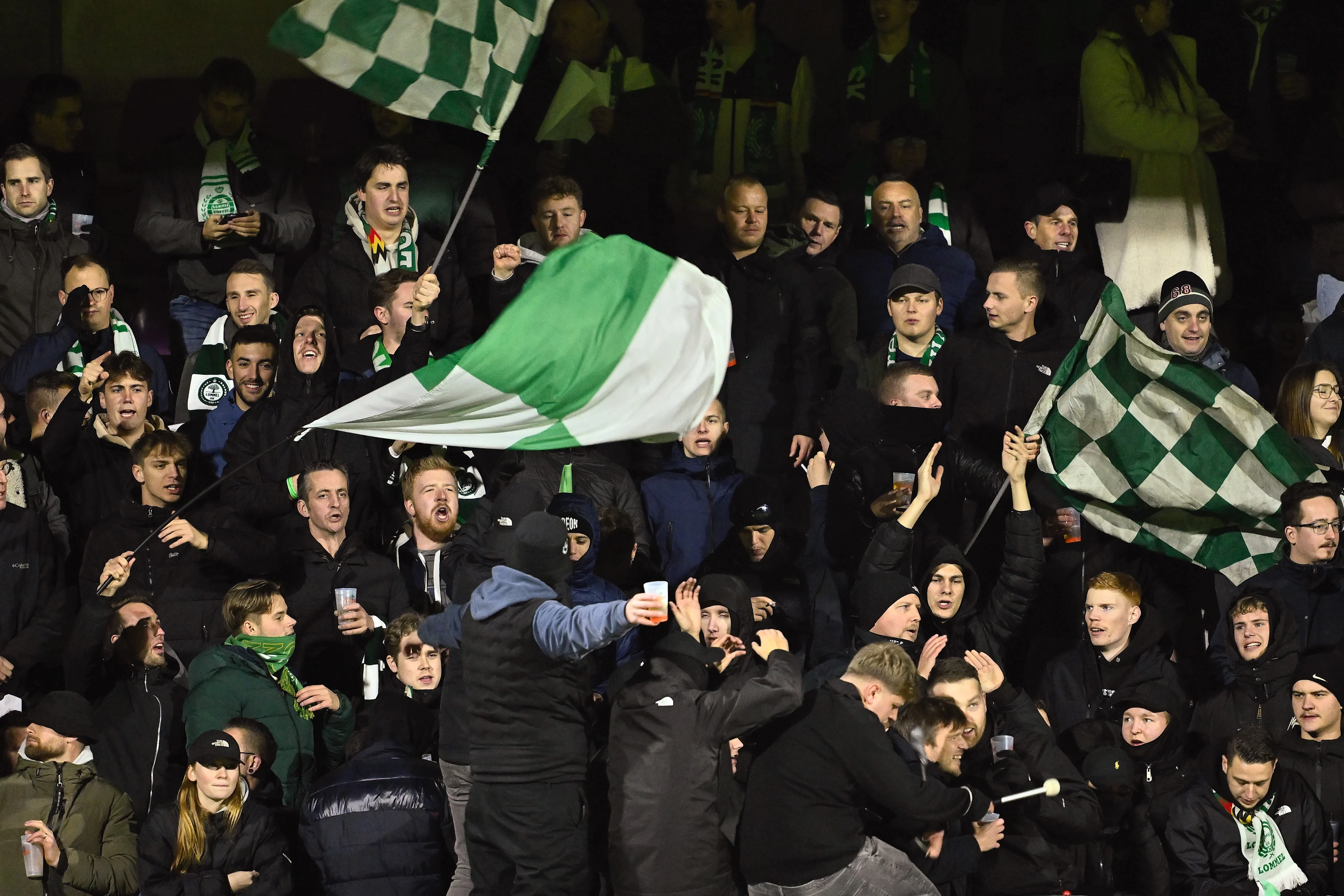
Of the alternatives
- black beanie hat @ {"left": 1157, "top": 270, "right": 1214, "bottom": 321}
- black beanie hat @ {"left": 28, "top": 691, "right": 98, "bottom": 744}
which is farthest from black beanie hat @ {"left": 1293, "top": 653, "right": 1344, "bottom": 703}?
black beanie hat @ {"left": 28, "top": 691, "right": 98, "bottom": 744}

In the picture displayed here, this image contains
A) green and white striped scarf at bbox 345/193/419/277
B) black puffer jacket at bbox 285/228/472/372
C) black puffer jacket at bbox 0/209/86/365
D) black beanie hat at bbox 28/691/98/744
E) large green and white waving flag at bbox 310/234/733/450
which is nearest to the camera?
large green and white waving flag at bbox 310/234/733/450

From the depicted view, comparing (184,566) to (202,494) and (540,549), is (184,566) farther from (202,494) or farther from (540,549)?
(540,549)

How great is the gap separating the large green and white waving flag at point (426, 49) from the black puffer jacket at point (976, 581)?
255cm

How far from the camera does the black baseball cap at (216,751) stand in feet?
29.6

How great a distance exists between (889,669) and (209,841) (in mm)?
2691

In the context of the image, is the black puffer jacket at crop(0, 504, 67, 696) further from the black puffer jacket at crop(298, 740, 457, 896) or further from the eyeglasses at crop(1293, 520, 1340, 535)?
the eyeglasses at crop(1293, 520, 1340, 535)

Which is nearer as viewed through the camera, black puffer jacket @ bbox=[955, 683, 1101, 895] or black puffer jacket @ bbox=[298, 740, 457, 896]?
black puffer jacket @ bbox=[298, 740, 457, 896]

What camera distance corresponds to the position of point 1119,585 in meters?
10.5

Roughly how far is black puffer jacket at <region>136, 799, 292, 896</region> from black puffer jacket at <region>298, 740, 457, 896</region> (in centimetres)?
20

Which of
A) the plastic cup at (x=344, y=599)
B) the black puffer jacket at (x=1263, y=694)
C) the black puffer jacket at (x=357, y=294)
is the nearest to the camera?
the plastic cup at (x=344, y=599)

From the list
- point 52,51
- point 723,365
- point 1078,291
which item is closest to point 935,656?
point 723,365

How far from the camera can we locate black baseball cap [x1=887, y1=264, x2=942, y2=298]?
37.0 ft

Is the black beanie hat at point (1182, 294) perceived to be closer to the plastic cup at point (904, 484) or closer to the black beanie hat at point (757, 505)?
the plastic cup at point (904, 484)

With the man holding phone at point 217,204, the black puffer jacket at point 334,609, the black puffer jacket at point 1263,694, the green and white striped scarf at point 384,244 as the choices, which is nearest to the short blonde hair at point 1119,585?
the black puffer jacket at point 1263,694
